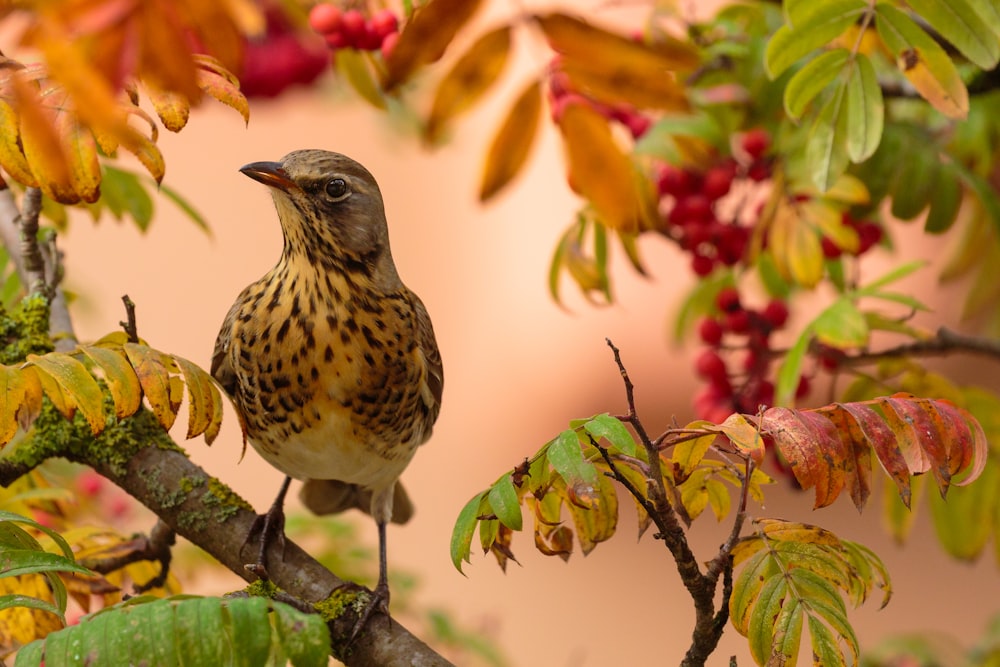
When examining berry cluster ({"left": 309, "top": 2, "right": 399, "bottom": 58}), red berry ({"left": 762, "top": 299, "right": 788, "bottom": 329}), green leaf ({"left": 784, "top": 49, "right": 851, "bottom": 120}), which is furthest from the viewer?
red berry ({"left": 762, "top": 299, "right": 788, "bottom": 329})

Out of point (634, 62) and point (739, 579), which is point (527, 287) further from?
point (634, 62)

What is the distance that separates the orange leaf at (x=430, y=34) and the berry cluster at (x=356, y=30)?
43.4 inches

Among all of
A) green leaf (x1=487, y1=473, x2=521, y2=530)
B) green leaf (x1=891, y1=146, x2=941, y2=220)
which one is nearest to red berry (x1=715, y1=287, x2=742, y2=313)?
green leaf (x1=891, y1=146, x2=941, y2=220)

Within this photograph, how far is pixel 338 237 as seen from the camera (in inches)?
84.5

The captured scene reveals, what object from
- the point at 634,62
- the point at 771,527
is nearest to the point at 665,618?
the point at 771,527

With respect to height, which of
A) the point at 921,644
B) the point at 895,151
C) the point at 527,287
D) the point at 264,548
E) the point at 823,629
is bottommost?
the point at 264,548

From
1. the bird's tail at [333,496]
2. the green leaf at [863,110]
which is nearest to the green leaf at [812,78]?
the green leaf at [863,110]

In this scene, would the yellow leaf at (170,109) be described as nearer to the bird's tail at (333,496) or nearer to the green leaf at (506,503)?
the green leaf at (506,503)

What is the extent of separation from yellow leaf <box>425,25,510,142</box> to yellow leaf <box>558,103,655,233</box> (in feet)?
0.26

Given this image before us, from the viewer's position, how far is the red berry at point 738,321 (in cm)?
251

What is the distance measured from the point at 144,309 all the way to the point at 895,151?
16.4 ft

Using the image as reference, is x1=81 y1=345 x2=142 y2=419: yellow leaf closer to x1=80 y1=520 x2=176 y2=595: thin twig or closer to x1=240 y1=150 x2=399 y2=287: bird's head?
x1=80 y1=520 x2=176 y2=595: thin twig

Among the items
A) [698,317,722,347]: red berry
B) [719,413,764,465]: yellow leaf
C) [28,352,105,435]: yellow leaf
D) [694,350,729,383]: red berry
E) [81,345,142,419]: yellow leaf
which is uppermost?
[698,317,722,347]: red berry

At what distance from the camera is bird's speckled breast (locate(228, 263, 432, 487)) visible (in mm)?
2111
